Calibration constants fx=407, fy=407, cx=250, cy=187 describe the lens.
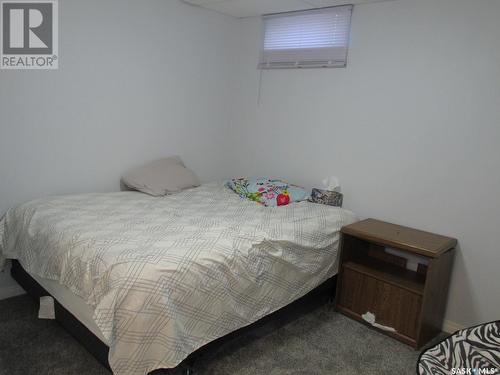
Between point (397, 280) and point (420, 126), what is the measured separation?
1028 mm

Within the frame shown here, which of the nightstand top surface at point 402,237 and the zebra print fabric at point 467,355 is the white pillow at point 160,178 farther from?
the zebra print fabric at point 467,355

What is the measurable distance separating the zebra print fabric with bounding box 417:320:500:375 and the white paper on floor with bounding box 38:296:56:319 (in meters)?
1.90

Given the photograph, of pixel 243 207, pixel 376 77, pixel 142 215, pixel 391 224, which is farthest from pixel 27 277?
pixel 376 77

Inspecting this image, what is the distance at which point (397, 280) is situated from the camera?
2582 millimetres

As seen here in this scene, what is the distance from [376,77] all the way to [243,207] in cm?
133

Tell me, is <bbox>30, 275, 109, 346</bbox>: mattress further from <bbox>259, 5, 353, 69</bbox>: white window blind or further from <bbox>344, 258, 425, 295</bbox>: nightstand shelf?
<bbox>259, 5, 353, 69</bbox>: white window blind

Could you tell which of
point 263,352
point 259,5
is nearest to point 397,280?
point 263,352

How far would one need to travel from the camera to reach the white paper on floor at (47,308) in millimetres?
2258

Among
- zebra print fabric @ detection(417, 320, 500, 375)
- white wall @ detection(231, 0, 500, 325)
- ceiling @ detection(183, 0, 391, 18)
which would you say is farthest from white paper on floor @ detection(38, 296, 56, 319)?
ceiling @ detection(183, 0, 391, 18)

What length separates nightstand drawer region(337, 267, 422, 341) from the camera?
97.2 inches

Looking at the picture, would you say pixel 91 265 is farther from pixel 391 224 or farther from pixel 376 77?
pixel 376 77

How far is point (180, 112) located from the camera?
3.45m

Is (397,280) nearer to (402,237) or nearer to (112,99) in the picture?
(402,237)

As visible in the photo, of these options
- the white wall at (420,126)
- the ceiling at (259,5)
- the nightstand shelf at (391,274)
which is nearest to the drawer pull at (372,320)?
the nightstand shelf at (391,274)
